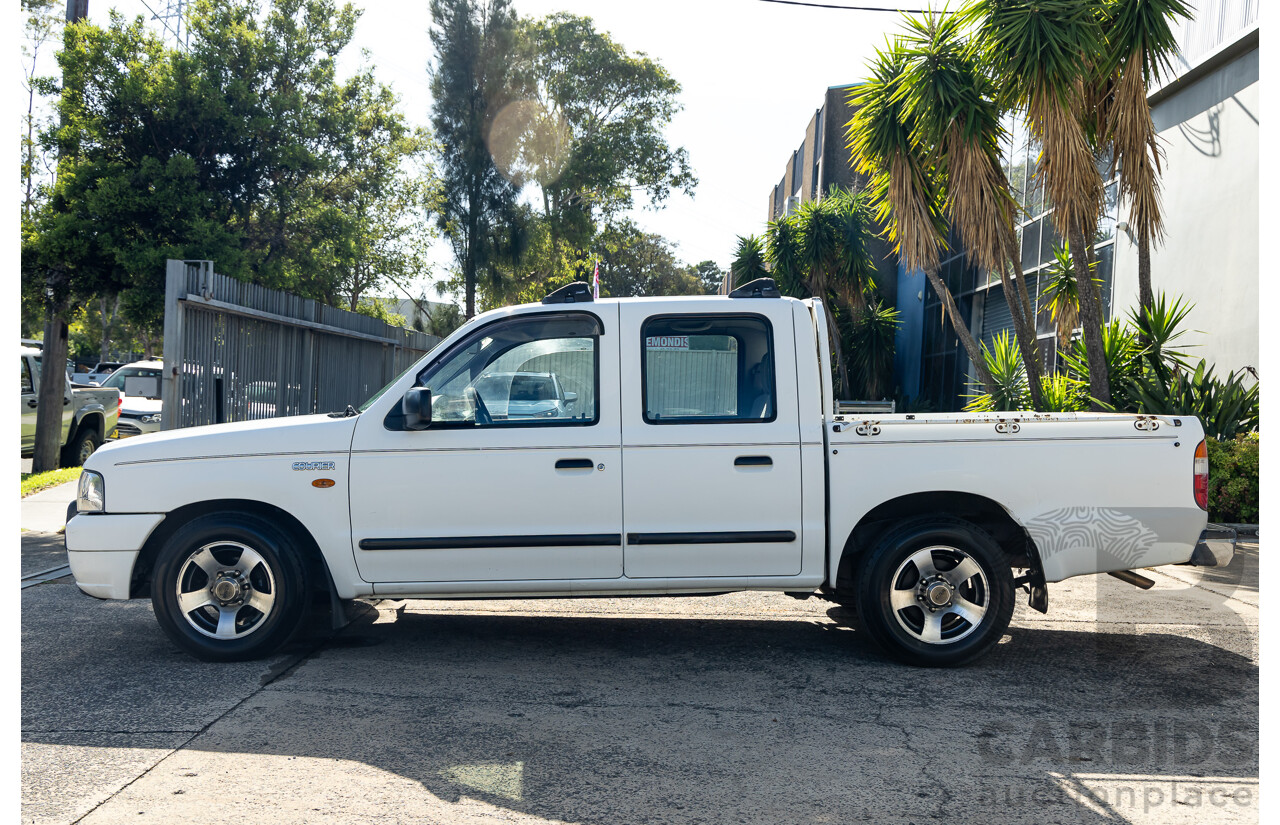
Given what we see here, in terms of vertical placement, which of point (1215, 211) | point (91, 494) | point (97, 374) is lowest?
point (91, 494)

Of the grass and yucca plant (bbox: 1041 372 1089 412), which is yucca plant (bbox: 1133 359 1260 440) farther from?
the grass

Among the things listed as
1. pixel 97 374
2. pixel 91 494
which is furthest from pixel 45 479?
pixel 97 374

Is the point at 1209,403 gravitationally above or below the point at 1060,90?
below

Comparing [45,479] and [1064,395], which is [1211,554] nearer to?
[1064,395]

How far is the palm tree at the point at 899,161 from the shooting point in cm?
1273

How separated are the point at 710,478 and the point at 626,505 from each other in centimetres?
47

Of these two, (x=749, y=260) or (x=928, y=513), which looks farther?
(x=749, y=260)

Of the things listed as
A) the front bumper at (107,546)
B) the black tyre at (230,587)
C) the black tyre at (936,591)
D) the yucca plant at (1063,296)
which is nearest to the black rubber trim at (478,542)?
the black tyre at (230,587)

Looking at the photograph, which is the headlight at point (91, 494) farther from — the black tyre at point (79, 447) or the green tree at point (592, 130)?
the green tree at point (592, 130)

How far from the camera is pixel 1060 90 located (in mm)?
11102

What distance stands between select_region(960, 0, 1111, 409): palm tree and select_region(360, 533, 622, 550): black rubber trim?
796cm

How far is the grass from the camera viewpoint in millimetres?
12337

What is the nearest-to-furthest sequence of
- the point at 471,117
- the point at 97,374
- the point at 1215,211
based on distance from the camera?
the point at 1215,211 < the point at 471,117 < the point at 97,374

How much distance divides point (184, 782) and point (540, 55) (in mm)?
32623
